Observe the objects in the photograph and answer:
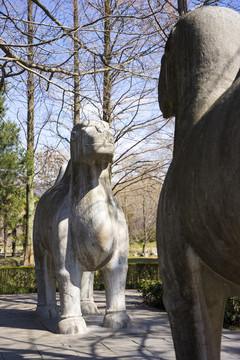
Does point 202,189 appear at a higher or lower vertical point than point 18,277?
higher

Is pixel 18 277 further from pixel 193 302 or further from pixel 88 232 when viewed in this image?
pixel 193 302

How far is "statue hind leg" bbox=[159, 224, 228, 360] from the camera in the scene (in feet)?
6.32

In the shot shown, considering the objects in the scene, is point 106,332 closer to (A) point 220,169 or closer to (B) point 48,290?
(B) point 48,290

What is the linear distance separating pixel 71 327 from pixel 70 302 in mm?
319

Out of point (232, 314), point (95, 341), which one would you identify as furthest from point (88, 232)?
point (232, 314)

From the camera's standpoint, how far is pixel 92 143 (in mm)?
5664

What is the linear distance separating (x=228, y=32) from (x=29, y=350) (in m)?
4.06

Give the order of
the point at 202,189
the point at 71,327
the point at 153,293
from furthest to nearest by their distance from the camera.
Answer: the point at 153,293 → the point at 71,327 → the point at 202,189

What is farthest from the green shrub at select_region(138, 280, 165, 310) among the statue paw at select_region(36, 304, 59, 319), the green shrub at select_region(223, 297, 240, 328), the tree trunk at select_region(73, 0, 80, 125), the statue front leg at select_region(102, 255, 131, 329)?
the tree trunk at select_region(73, 0, 80, 125)

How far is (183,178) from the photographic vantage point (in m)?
1.88

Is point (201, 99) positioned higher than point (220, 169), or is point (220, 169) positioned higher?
point (201, 99)

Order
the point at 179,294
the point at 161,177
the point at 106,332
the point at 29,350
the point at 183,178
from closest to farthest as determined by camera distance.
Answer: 1. the point at 183,178
2. the point at 179,294
3. the point at 29,350
4. the point at 106,332
5. the point at 161,177

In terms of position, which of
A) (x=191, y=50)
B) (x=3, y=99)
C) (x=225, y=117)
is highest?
(x=3, y=99)

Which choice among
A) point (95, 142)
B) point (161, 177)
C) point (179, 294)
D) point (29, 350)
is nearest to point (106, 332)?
point (29, 350)
